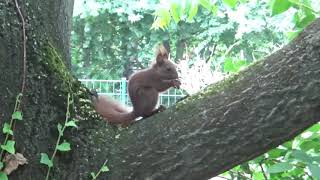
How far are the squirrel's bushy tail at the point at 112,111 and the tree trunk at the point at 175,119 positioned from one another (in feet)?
0.64

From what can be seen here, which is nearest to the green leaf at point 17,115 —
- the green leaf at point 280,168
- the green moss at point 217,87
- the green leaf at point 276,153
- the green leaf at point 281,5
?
the green moss at point 217,87

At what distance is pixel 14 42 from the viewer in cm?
144

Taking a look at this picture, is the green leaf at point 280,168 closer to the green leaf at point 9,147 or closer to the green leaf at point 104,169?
the green leaf at point 104,169

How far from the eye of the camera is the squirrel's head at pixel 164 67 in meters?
2.34

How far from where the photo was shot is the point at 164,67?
2.37m

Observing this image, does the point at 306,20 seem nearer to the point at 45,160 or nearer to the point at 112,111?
the point at 112,111

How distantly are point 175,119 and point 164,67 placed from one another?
887 millimetres

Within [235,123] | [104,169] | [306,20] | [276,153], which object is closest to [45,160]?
[104,169]

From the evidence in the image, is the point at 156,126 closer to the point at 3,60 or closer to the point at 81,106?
the point at 81,106

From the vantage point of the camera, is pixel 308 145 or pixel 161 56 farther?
pixel 161 56

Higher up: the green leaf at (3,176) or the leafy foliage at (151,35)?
the leafy foliage at (151,35)

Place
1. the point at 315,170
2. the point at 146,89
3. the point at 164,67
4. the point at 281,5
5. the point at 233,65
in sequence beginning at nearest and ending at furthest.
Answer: the point at 315,170, the point at 281,5, the point at 233,65, the point at 146,89, the point at 164,67

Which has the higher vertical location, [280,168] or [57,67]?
[57,67]

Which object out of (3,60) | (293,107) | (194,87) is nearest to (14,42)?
(3,60)
